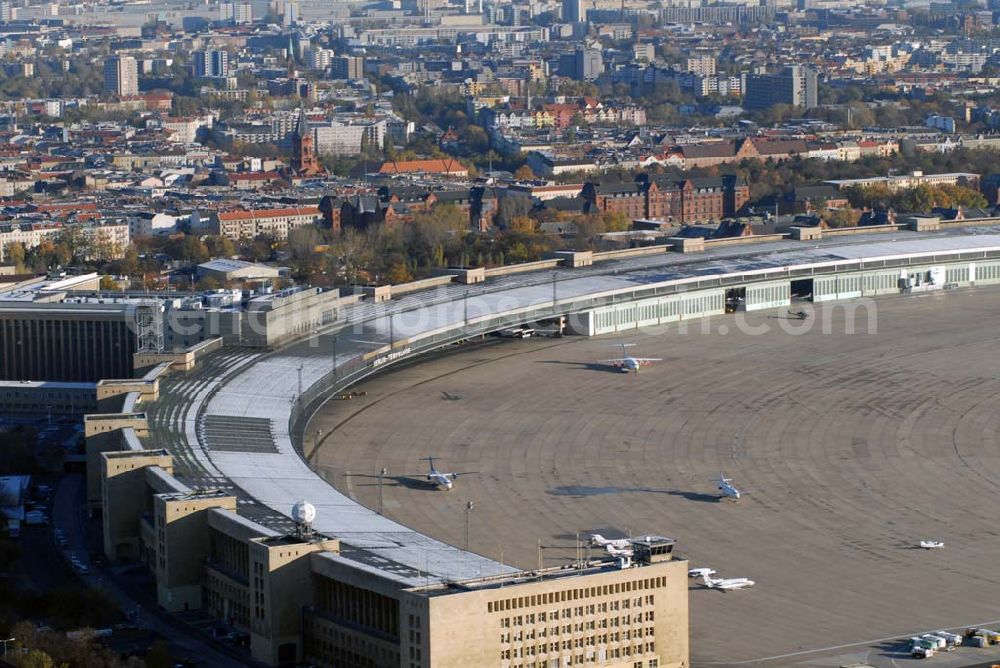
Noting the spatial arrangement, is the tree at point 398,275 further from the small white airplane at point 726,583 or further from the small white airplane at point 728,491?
the small white airplane at point 726,583

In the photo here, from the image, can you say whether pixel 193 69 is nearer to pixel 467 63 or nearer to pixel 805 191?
pixel 467 63

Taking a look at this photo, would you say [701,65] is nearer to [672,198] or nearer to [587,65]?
[587,65]

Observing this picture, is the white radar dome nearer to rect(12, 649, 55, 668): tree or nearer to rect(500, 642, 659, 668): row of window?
rect(500, 642, 659, 668): row of window

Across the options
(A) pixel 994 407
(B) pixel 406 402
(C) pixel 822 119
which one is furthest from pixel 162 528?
(C) pixel 822 119

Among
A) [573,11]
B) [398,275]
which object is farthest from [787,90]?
[573,11]

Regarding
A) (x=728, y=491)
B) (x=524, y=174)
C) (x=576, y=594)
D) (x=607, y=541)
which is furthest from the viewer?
(x=524, y=174)
